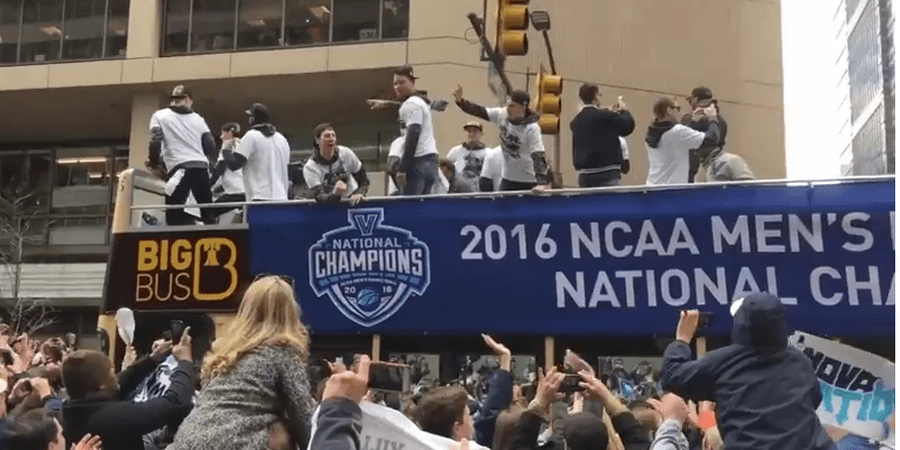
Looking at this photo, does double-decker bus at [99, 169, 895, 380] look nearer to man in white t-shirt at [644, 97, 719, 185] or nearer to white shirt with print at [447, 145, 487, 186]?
man in white t-shirt at [644, 97, 719, 185]

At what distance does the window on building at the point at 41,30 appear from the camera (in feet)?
86.5

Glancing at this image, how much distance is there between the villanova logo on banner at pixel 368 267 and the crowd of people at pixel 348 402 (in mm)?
3860

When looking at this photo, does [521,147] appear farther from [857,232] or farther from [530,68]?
[530,68]

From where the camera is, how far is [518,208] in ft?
29.3

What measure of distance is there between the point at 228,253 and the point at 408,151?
1923mm

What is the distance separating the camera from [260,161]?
413 inches

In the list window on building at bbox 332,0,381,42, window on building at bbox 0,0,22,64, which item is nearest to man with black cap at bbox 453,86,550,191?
window on building at bbox 332,0,381,42

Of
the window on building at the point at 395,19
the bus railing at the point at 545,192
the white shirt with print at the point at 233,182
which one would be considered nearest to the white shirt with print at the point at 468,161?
the white shirt with print at the point at 233,182

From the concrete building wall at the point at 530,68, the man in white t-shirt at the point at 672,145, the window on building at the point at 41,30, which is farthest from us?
the window on building at the point at 41,30

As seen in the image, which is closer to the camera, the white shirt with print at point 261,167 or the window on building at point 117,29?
the white shirt with print at point 261,167

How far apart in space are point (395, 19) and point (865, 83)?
55.8 meters

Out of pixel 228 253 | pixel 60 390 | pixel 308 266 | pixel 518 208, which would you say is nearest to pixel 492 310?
pixel 518 208

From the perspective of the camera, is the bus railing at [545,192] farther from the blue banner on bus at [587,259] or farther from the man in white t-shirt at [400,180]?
the man in white t-shirt at [400,180]

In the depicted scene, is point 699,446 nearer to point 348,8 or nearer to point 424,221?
point 424,221
